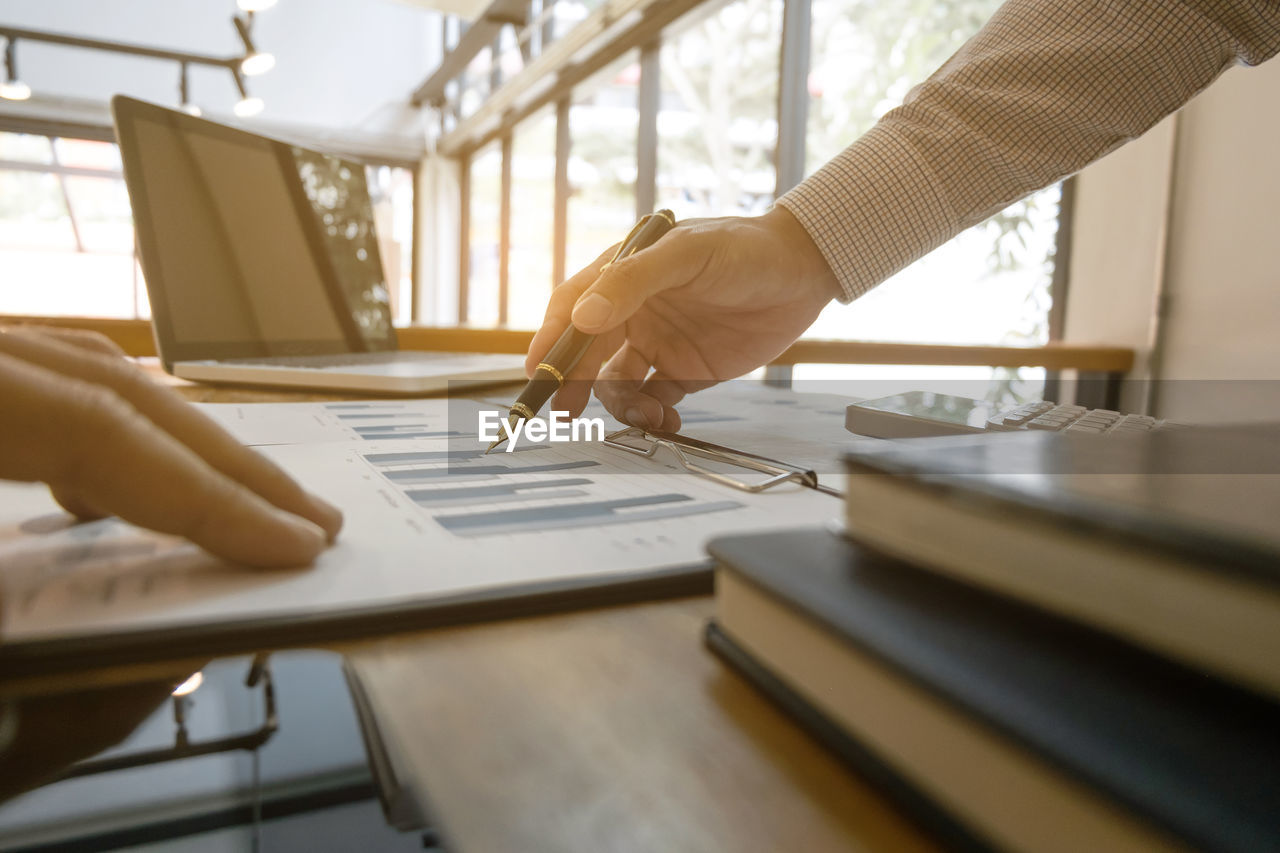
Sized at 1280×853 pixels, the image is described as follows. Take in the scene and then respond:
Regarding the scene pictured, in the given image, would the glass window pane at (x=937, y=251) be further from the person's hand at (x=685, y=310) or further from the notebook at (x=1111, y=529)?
the notebook at (x=1111, y=529)

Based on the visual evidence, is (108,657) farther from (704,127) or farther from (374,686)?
(704,127)

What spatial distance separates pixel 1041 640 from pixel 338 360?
101 centimetres

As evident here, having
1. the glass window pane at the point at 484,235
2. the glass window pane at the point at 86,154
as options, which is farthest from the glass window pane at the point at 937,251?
the glass window pane at the point at 86,154

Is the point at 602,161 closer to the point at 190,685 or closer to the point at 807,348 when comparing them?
the point at 807,348

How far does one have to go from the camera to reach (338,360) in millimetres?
1057

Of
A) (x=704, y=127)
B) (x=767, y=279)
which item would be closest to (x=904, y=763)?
(x=767, y=279)

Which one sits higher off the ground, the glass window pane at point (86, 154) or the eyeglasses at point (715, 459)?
the glass window pane at point (86, 154)


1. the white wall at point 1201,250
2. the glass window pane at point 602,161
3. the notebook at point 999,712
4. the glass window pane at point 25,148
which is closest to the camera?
the notebook at point 999,712

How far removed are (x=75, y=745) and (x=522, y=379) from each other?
2.79 feet

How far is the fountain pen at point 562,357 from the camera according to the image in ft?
1.85

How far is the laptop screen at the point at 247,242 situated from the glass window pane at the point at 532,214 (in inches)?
142

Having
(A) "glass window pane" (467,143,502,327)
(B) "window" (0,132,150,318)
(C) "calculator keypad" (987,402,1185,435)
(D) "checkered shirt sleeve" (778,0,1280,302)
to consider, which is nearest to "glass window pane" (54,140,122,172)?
(B) "window" (0,132,150,318)

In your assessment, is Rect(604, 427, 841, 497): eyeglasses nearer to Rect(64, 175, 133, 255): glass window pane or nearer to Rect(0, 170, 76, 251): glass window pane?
Rect(64, 175, 133, 255): glass window pane

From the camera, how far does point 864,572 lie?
236mm
